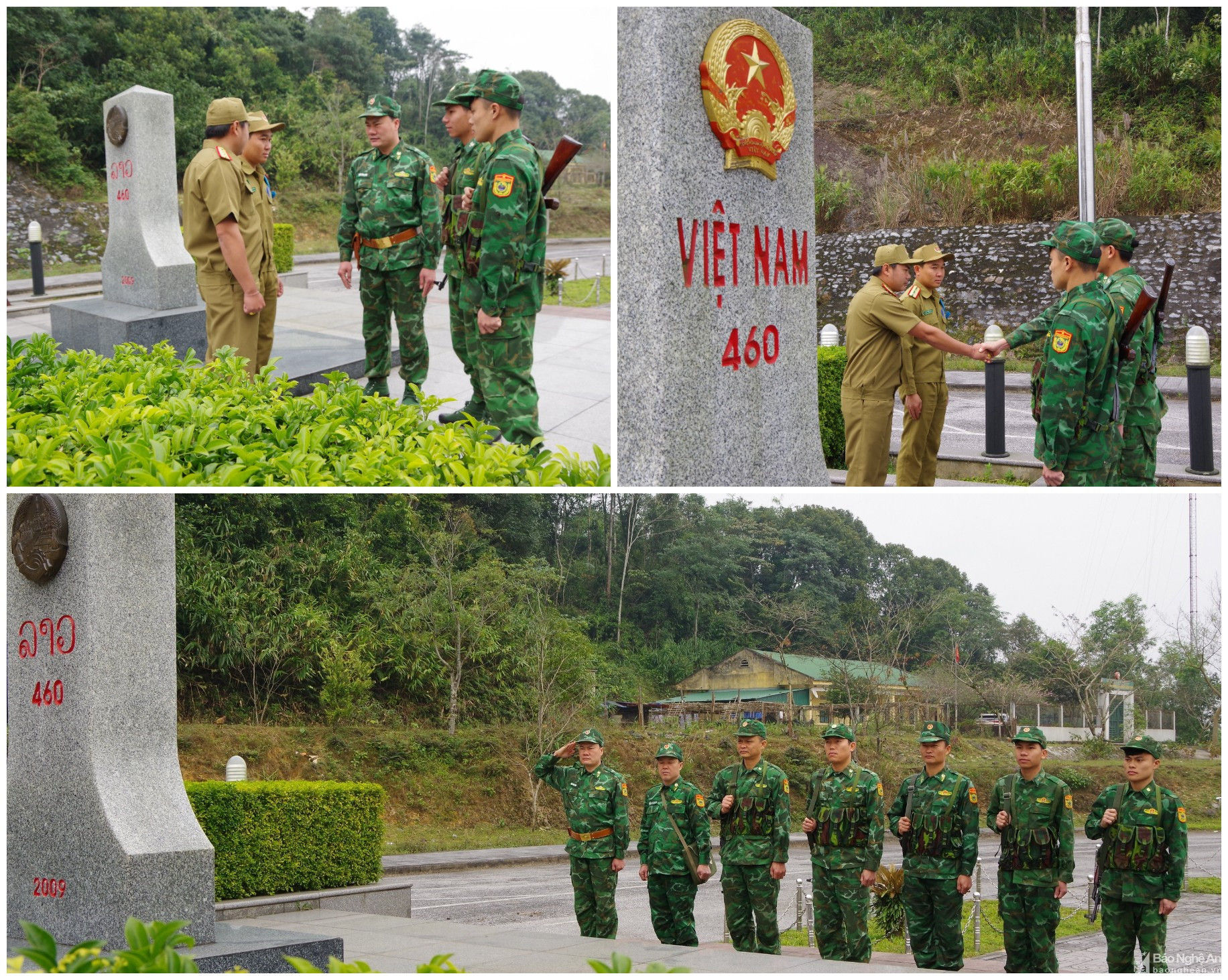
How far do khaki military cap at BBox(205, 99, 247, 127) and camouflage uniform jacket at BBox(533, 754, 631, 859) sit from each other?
163 inches

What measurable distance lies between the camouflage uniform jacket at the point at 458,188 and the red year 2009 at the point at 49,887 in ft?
10.8

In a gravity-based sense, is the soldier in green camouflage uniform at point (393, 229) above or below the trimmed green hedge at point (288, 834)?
above

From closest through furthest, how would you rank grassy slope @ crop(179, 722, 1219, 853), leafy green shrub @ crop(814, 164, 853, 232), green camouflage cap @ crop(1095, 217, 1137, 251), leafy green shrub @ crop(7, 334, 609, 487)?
leafy green shrub @ crop(7, 334, 609, 487) → green camouflage cap @ crop(1095, 217, 1137, 251) → grassy slope @ crop(179, 722, 1219, 853) → leafy green shrub @ crop(814, 164, 853, 232)

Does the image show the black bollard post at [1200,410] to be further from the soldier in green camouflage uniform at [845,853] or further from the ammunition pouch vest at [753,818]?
the ammunition pouch vest at [753,818]

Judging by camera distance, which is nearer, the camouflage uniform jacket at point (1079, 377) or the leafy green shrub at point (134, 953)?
the leafy green shrub at point (134, 953)

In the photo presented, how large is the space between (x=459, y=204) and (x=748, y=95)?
A: 149cm

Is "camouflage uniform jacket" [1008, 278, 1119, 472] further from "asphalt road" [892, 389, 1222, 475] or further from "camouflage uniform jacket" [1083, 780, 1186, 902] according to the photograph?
"asphalt road" [892, 389, 1222, 475]

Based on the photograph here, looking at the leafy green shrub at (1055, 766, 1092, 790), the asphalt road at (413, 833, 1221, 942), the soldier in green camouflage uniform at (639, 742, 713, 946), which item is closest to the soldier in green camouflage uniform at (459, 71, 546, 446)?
the soldier in green camouflage uniform at (639, 742, 713, 946)

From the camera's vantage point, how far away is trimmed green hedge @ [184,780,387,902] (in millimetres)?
6832

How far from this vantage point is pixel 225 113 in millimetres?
6719

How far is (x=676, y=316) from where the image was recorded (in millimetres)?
4941

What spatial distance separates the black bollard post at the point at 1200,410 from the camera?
8906 mm

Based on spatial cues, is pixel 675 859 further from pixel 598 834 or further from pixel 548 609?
pixel 548 609

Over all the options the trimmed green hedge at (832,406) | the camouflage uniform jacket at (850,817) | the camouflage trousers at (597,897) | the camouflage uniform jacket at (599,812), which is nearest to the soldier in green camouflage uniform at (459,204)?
the camouflage uniform jacket at (599,812)
